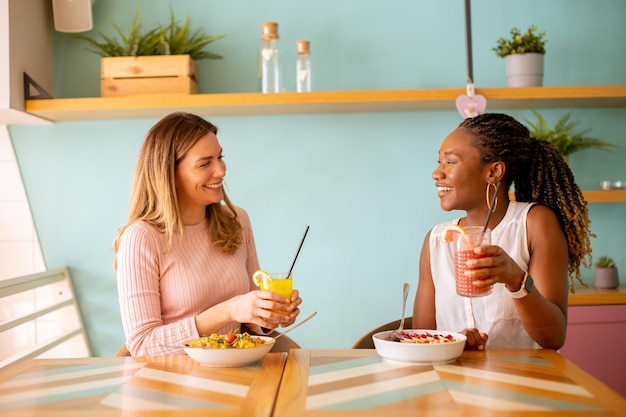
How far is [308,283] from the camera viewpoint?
3.11 metres

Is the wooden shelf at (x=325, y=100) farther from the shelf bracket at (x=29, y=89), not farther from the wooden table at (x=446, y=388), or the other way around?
the wooden table at (x=446, y=388)

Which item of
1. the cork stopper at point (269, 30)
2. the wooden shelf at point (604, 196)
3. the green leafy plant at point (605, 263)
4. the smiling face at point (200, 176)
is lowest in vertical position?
the green leafy plant at point (605, 263)

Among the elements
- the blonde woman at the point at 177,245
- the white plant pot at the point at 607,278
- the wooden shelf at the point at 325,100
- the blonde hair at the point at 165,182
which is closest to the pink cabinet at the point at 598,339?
the white plant pot at the point at 607,278

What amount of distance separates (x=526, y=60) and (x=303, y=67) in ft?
2.84

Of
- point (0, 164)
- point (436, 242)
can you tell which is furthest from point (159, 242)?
point (0, 164)

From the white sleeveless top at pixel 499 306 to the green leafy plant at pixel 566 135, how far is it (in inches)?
37.9

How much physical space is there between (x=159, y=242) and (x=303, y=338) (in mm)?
1232

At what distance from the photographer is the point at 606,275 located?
9.53ft

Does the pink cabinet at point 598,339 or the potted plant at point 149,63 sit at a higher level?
the potted plant at point 149,63

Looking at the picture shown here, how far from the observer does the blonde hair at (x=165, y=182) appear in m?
2.08

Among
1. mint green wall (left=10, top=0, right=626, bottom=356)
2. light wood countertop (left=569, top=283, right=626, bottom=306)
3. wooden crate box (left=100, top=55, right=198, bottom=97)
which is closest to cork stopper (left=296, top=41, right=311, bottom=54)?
mint green wall (left=10, top=0, right=626, bottom=356)

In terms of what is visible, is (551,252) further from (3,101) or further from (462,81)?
(3,101)

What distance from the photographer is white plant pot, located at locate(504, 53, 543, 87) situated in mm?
2854

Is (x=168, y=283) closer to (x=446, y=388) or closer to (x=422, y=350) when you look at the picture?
(x=422, y=350)
